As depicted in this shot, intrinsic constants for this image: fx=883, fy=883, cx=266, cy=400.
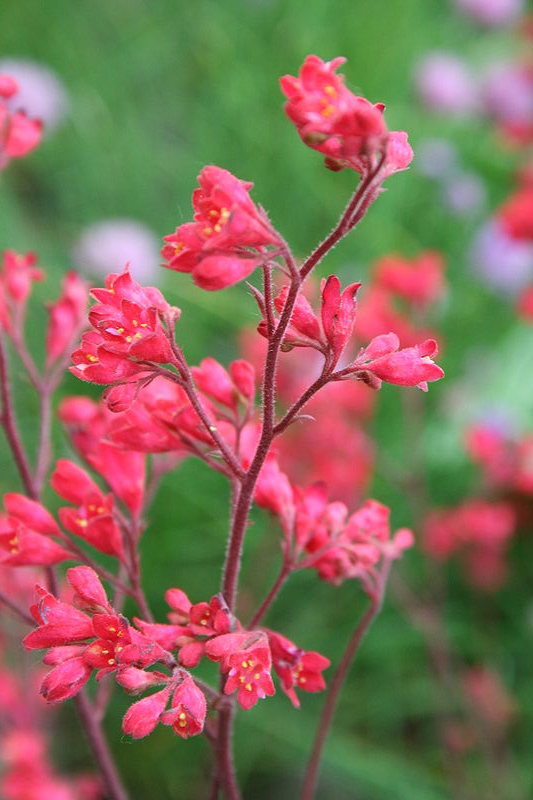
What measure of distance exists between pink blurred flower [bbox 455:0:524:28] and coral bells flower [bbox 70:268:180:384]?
293cm

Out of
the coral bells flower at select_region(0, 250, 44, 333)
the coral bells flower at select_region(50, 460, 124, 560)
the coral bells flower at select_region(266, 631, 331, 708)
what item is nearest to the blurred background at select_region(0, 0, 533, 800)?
the coral bells flower at select_region(0, 250, 44, 333)

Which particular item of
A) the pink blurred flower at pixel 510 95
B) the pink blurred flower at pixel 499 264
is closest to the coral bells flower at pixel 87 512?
the pink blurred flower at pixel 499 264

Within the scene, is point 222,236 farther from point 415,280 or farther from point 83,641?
point 415,280

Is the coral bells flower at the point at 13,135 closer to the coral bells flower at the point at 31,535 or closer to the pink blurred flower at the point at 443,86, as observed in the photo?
the coral bells flower at the point at 31,535

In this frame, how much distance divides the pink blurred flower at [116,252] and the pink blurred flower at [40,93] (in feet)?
1.25

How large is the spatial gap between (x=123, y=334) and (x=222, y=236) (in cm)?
8

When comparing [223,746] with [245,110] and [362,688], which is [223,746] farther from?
[245,110]

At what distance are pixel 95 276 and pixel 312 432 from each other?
765 mm

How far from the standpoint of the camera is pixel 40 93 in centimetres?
Answer: 205

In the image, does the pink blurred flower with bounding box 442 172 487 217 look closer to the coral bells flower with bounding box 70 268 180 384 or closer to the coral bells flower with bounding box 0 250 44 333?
the coral bells flower with bounding box 0 250 44 333

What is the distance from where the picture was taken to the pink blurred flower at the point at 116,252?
5.67ft

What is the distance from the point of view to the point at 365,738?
4.42 ft

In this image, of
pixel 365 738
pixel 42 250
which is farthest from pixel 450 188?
pixel 365 738

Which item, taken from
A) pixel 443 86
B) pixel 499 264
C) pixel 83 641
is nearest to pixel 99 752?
pixel 83 641
